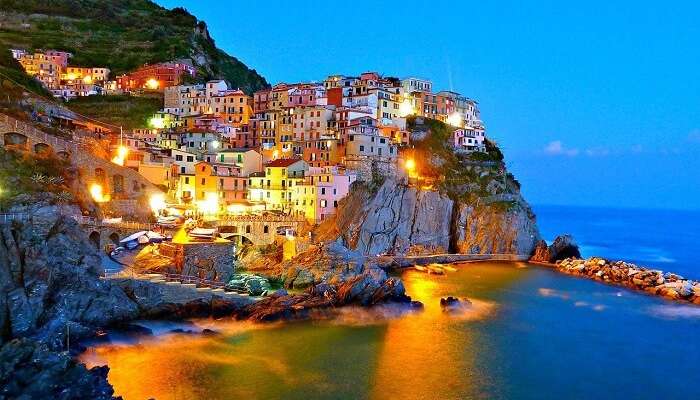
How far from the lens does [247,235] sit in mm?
46844

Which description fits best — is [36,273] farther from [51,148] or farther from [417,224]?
[417,224]

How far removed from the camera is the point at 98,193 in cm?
4178

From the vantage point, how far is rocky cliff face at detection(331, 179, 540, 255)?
171 feet

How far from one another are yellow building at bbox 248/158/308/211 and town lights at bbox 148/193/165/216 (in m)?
9.32

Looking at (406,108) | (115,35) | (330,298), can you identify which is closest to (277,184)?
(330,298)

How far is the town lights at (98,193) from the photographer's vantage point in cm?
4128

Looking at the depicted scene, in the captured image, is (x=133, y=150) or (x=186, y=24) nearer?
(x=133, y=150)

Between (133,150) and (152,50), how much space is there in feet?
156

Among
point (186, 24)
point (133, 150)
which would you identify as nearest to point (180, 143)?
point (133, 150)

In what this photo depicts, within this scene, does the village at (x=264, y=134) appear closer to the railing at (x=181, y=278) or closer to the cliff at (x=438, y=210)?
the cliff at (x=438, y=210)

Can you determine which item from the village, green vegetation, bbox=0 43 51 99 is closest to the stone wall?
the village

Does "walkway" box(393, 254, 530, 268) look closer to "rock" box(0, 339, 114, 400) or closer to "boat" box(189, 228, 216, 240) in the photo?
"boat" box(189, 228, 216, 240)

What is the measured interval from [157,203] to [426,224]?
2485 centimetres

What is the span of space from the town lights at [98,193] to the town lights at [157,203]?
3672mm
